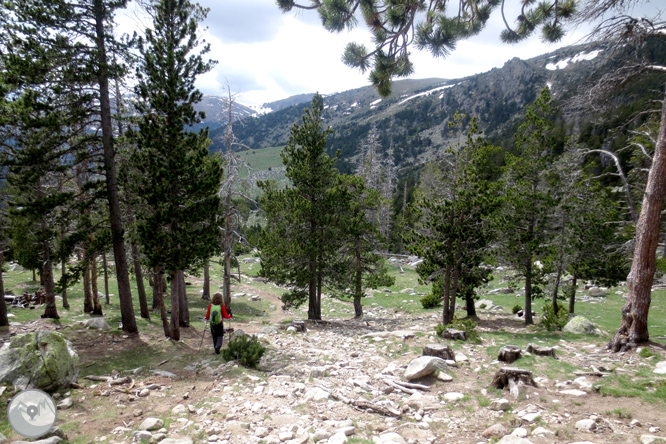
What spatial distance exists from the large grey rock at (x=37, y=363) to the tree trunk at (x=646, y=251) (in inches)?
564

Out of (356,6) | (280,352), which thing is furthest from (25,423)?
(356,6)

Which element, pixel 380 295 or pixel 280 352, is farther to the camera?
pixel 380 295

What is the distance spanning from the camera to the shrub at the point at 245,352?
930 centimetres

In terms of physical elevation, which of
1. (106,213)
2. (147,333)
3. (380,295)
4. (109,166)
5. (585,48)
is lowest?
(380,295)

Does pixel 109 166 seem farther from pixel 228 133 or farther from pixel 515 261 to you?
pixel 515 261

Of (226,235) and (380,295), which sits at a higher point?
(226,235)

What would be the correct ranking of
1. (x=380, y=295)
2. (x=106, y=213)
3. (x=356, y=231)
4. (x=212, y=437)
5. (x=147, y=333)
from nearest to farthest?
(x=212, y=437) < (x=147, y=333) < (x=106, y=213) < (x=356, y=231) < (x=380, y=295)

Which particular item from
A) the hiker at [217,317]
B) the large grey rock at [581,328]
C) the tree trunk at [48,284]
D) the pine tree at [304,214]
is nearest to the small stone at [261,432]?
the hiker at [217,317]

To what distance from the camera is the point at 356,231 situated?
18.8 meters

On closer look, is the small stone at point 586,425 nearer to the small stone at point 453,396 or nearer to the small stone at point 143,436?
the small stone at point 453,396

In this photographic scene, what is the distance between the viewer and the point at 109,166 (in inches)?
464

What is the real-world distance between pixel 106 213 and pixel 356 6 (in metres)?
15.6

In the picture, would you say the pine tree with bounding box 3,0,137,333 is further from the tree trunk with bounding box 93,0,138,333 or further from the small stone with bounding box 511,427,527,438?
the small stone with bounding box 511,427,527,438

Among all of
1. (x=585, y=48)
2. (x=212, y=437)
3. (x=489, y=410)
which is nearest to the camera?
(x=212, y=437)
